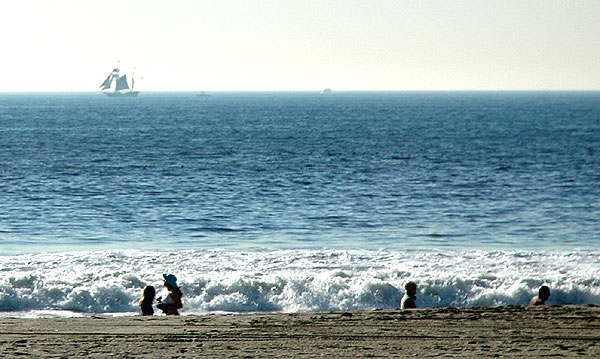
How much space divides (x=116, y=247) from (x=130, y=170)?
2826 cm

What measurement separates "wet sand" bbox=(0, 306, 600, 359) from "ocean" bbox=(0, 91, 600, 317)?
204 inches

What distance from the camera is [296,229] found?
2828cm

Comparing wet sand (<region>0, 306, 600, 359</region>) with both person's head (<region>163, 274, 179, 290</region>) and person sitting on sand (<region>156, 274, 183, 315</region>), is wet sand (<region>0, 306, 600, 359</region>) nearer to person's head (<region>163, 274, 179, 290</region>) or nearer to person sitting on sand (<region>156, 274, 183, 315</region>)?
person sitting on sand (<region>156, 274, 183, 315</region>)

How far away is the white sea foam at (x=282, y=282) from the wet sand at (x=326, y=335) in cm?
506

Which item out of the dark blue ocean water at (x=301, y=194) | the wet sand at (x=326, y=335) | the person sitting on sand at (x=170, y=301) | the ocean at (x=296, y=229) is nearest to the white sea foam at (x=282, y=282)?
the ocean at (x=296, y=229)

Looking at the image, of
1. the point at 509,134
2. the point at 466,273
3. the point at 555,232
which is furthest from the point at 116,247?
the point at 509,134

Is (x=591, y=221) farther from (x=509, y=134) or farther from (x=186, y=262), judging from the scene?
(x=509, y=134)

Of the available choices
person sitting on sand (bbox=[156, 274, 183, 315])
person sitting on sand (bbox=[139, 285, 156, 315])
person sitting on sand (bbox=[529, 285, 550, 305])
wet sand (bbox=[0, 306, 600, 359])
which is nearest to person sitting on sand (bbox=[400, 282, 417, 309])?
wet sand (bbox=[0, 306, 600, 359])

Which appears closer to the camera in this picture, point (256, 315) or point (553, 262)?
point (256, 315)

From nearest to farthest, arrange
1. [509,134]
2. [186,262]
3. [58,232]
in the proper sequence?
1. [186,262]
2. [58,232]
3. [509,134]

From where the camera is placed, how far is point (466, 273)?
2009 centimetres

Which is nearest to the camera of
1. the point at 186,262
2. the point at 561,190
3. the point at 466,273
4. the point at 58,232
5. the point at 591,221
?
the point at 466,273

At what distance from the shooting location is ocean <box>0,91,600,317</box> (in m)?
18.4

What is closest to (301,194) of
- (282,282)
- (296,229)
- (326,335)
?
(296,229)
